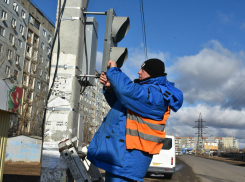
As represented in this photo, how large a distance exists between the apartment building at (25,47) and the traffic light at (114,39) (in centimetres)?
3628

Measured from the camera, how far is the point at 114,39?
2.94 meters

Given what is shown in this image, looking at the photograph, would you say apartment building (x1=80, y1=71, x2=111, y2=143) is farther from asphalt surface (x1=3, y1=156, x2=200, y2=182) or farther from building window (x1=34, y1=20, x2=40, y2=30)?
asphalt surface (x1=3, y1=156, x2=200, y2=182)

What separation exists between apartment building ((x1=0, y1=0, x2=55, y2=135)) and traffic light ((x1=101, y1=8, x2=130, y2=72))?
36.3m

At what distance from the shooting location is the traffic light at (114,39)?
2.81 m

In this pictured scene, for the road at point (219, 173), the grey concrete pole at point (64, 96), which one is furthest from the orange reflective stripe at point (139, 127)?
the road at point (219, 173)

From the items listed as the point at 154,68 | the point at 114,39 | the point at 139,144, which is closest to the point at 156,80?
the point at 154,68

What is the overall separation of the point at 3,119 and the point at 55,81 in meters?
6.99

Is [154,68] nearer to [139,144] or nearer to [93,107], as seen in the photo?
[139,144]

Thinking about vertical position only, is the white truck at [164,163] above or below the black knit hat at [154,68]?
below

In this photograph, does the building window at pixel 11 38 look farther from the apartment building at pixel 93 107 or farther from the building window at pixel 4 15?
the apartment building at pixel 93 107

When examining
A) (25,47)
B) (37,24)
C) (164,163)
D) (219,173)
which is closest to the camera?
(164,163)

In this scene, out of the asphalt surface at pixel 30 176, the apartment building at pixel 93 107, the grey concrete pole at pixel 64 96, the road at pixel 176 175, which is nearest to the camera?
the grey concrete pole at pixel 64 96

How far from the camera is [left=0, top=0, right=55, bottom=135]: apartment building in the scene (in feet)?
137

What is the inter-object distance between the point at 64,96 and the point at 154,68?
46.9 inches
